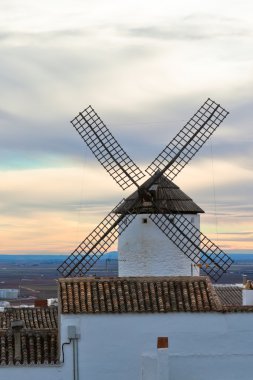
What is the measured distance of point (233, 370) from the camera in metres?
21.7

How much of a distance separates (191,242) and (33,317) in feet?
16.6

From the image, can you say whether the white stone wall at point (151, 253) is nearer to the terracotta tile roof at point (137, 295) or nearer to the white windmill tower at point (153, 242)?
the white windmill tower at point (153, 242)

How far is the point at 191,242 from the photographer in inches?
1023

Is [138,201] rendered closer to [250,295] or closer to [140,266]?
[140,266]

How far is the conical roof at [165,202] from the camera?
85.3ft

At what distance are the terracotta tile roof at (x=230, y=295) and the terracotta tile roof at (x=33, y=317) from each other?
208 inches

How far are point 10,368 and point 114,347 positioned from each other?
242 cm

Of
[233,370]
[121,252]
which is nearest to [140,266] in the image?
[121,252]

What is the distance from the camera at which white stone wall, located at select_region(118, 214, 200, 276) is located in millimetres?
26047

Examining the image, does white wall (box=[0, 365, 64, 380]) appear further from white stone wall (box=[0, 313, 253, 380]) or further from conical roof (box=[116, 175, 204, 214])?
conical roof (box=[116, 175, 204, 214])

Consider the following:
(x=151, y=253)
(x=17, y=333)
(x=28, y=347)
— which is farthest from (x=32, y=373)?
(x=151, y=253)

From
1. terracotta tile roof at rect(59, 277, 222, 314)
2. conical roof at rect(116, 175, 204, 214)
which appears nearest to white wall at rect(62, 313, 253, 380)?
terracotta tile roof at rect(59, 277, 222, 314)

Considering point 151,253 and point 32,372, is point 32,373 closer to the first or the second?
point 32,372

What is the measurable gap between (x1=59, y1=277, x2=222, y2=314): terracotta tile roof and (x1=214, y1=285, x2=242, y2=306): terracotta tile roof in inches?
226
